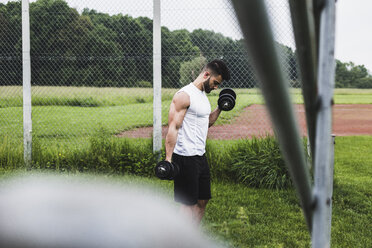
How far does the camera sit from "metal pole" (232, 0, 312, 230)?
1.16 feet

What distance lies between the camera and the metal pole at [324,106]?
1.53 feet

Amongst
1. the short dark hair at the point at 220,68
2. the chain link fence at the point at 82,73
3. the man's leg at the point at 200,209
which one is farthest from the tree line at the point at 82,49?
the man's leg at the point at 200,209

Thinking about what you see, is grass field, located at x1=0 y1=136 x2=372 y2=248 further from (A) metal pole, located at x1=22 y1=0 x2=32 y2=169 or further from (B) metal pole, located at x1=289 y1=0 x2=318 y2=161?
(B) metal pole, located at x1=289 y1=0 x2=318 y2=161

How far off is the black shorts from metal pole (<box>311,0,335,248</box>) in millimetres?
3335

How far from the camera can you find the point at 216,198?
17.6ft

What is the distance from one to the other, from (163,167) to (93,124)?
3.75 metres

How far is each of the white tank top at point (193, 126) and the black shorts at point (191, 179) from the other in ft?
0.23

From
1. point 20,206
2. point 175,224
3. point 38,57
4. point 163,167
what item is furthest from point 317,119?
point 38,57

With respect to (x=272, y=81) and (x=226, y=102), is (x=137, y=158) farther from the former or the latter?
(x=272, y=81)

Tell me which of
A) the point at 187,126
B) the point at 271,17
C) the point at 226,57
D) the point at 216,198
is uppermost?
the point at 226,57

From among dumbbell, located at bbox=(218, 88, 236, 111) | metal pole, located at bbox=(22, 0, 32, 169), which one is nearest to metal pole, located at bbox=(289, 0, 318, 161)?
dumbbell, located at bbox=(218, 88, 236, 111)

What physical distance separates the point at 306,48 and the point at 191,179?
11.3 ft

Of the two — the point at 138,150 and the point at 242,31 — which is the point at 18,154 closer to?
the point at 138,150

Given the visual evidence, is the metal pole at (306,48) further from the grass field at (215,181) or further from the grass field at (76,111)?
the grass field at (76,111)
